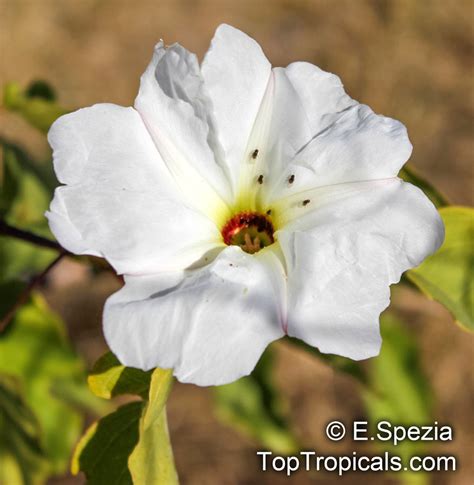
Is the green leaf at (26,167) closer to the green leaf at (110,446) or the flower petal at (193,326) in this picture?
the green leaf at (110,446)

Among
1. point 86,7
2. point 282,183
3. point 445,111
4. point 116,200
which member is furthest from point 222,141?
point 86,7

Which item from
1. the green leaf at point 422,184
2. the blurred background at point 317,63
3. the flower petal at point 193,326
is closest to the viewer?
the flower petal at point 193,326

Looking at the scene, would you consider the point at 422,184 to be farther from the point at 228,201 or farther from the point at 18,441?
the point at 18,441

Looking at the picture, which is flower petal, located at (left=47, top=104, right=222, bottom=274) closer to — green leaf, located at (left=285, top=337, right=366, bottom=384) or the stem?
the stem

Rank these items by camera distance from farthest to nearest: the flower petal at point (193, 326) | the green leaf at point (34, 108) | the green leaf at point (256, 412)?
1. the green leaf at point (256, 412)
2. the green leaf at point (34, 108)
3. the flower petal at point (193, 326)

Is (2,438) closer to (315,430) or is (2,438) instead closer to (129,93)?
(315,430)

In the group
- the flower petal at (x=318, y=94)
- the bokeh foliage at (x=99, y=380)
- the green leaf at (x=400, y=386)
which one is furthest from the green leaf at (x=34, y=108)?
the green leaf at (x=400, y=386)
